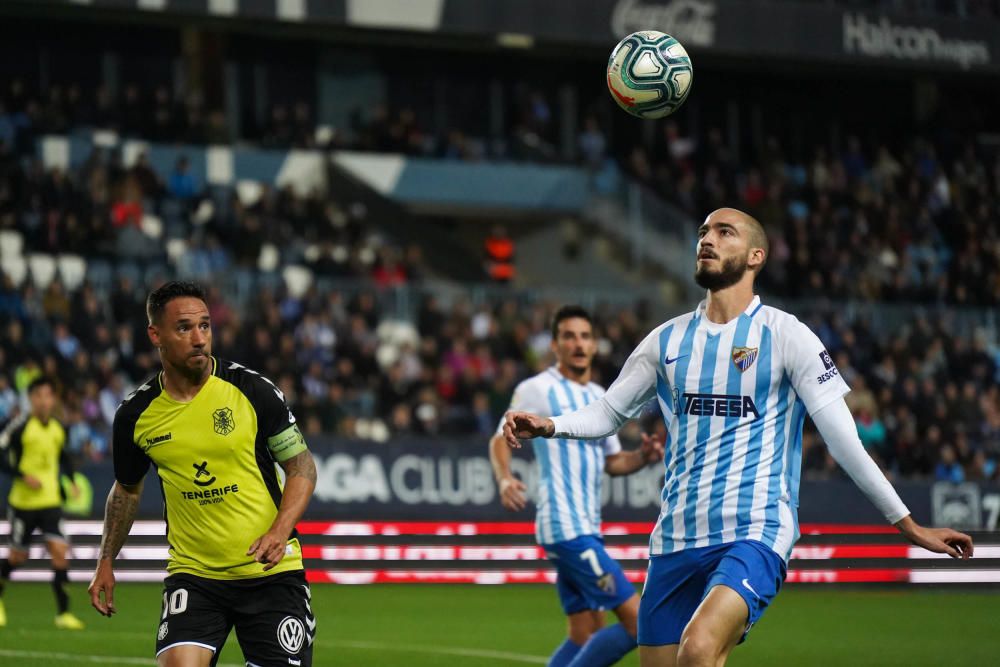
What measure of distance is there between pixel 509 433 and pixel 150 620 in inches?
359

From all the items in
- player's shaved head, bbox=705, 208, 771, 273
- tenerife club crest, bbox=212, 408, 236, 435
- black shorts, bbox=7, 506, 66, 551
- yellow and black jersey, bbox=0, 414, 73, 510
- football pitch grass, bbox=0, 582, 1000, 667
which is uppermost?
player's shaved head, bbox=705, 208, 771, 273

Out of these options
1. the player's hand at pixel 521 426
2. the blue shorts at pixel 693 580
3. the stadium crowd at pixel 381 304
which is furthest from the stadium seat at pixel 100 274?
the blue shorts at pixel 693 580

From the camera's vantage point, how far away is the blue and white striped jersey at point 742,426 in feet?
23.2

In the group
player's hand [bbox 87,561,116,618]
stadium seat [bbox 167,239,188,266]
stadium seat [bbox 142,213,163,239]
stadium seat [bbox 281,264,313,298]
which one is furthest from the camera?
stadium seat [bbox 142,213,163,239]

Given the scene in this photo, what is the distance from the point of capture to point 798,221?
32.5 m

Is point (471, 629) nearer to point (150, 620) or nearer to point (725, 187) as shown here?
point (150, 620)

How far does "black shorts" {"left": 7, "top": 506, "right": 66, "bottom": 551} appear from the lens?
616 inches

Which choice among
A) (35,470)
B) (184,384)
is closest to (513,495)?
(184,384)

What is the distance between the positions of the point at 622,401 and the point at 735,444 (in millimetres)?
643

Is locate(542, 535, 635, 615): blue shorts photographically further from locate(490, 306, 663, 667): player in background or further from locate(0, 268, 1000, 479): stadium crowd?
locate(0, 268, 1000, 479): stadium crowd

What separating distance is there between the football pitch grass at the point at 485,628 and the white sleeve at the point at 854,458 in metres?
5.81

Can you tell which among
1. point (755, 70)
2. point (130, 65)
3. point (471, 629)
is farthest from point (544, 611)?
point (755, 70)

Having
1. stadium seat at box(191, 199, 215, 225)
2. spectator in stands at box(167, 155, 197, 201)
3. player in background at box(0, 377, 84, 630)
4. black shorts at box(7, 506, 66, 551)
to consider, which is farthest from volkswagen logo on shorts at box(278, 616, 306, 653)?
spectator in stands at box(167, 155, 197, 201)

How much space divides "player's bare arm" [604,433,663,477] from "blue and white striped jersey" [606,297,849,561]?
199 centimetres
